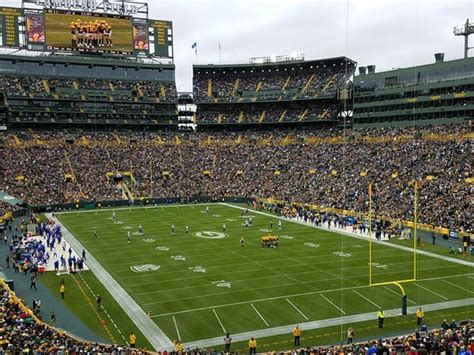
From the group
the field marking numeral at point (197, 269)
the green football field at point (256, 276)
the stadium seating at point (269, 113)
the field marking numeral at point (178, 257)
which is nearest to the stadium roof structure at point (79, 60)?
the stadium seating at point (269, 113)

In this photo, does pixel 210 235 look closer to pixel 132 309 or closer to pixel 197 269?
pixel 197 269

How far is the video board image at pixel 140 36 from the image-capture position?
7029cm

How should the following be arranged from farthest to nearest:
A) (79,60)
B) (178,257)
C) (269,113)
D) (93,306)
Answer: (269,113)
(79,60)
(178,257)
(93,306)

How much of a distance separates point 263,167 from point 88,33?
29732 mm

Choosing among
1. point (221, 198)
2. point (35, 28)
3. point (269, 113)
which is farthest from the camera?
point (269, 113)

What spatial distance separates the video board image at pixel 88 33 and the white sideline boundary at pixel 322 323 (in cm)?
5834

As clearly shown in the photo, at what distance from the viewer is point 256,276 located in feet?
80.7

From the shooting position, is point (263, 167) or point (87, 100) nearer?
point (263, 167)

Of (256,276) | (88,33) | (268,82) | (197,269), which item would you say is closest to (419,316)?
(256,276)

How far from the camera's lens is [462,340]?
13.4 m

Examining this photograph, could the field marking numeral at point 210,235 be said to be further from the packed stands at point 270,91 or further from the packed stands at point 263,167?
the packed stands at point 270,91

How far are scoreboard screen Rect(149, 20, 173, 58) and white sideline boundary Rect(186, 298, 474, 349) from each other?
202ft

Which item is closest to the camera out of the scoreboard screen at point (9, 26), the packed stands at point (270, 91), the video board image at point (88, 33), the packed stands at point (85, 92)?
the scoreboard screen at point (9, 26)

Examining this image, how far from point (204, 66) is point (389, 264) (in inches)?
2453
